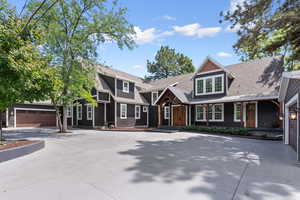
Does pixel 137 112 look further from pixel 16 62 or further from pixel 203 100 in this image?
pixel 16 62

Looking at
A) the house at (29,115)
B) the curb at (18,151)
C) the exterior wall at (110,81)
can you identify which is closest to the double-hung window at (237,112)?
the exterior wall at (110,81)

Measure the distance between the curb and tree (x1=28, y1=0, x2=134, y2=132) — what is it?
23.4 ft

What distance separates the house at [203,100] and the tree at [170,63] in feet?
64.7

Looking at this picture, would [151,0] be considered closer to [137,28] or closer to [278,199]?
[137,28]

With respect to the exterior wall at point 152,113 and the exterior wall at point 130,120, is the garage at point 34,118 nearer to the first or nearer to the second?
the exterior wall at point 130,120

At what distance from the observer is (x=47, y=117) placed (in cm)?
2131

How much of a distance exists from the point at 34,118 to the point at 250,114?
23.0 metres

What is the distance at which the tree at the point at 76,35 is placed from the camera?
13680 mm

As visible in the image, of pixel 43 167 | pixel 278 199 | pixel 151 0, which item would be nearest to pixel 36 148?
pixel 43 167

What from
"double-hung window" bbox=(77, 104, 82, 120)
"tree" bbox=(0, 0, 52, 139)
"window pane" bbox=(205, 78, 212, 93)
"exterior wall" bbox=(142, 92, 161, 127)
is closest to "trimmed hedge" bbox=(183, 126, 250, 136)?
"window pane" bbox=(205, 78, 212, 93)

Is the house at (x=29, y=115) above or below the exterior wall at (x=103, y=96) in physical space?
below

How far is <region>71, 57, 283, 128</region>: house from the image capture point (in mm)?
13502

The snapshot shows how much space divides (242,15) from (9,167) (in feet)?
34.2

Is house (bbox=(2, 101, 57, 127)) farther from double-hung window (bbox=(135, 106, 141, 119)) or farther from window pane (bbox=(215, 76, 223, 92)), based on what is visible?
window pane (bbox=(215, 76, 223, 92))
